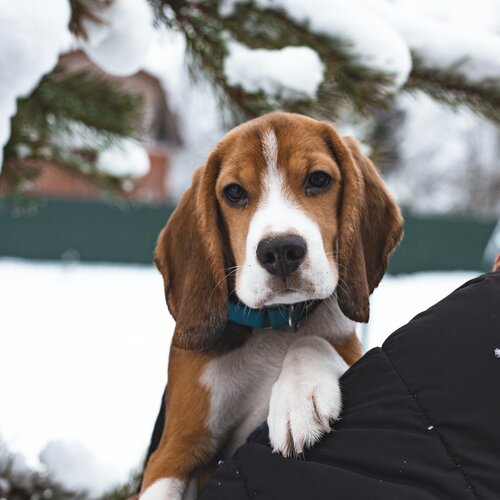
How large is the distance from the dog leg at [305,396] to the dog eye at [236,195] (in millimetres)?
467

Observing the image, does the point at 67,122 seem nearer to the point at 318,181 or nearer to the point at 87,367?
the point at 318,181

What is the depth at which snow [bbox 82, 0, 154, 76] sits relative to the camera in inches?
82.7

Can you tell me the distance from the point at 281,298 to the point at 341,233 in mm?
311

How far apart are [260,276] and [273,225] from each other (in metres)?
0.15

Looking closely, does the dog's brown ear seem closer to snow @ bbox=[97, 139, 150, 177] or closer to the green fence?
snow @ bbox=[97, 139, 150, 177]

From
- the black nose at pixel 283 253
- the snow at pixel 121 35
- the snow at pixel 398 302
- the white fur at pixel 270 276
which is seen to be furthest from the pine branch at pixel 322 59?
the snow at pixel 398 302

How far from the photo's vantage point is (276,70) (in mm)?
2047

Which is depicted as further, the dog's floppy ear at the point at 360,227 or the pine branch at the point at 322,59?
the pine branch at the point at 322,59

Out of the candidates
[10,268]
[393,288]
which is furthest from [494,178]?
[10,268]

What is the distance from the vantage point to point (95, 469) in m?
3.06

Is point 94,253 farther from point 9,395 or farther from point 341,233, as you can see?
point 341,233

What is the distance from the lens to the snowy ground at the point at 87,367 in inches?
155

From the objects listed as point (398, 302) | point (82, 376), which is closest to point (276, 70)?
point (82, 376)

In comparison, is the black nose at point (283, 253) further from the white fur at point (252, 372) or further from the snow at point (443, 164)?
the snow at point (443, 164)
